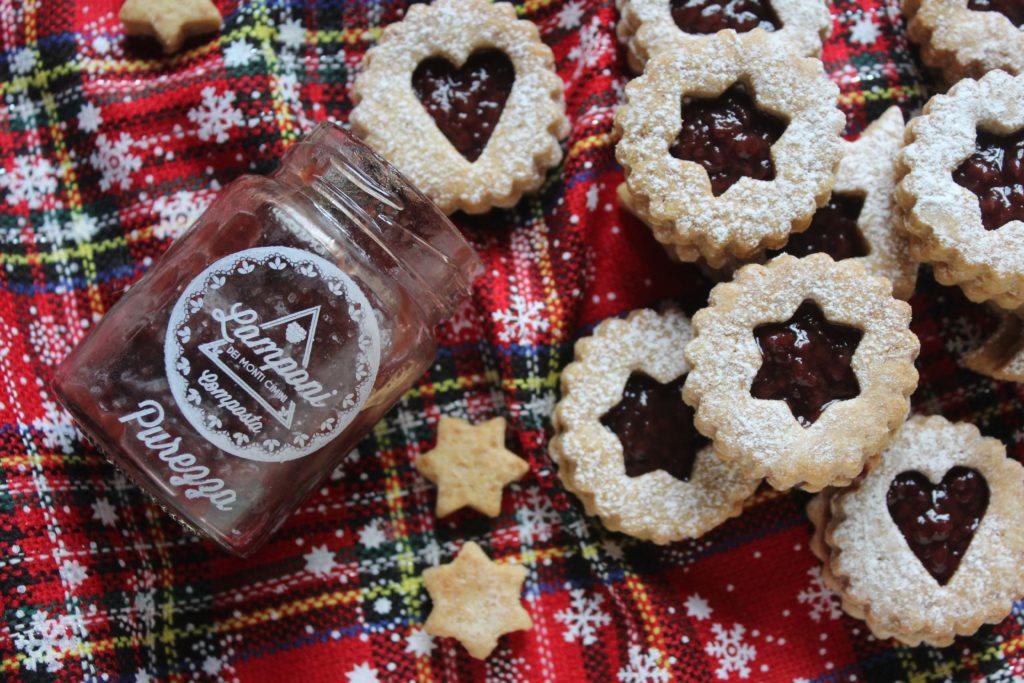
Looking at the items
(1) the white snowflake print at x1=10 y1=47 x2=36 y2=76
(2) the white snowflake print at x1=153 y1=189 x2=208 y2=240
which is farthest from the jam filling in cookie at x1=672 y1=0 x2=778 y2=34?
(1) the white snowflake print at x1=10 y1=47 x2=36 y2=76

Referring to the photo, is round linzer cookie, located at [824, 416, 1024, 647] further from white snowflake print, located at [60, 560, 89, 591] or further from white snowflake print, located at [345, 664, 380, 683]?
white snowflake print, located at [60, 560, 89, 591]

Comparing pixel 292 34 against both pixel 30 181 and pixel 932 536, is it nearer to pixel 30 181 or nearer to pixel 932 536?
pixel 30 181

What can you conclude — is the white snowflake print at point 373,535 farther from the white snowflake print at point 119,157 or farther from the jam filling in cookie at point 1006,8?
the jam filling in cookie at point 1006,8

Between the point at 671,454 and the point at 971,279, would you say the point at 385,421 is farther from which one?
the point at 971,279

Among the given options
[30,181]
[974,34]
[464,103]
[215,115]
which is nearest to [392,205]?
[464,103]

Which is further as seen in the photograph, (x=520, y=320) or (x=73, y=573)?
(x=520, y=320)

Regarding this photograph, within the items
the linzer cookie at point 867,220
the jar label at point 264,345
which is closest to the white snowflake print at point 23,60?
the jar label at point 264,345

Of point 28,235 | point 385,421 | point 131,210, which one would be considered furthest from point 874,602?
point 28,235
